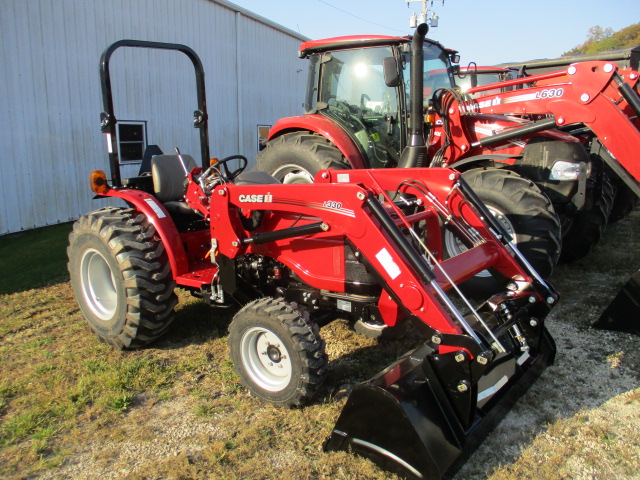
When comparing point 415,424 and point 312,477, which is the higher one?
point 415,424

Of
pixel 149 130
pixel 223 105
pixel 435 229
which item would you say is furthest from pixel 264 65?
pixel 435 229

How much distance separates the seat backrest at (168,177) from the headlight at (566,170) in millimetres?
3176

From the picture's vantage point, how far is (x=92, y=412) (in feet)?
9.96

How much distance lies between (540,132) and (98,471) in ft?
14.3

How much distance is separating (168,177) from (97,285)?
39.7 inches

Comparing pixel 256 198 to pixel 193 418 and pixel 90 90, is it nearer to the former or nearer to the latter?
pixel 193 418

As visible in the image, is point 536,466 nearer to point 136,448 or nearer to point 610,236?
point 136,448

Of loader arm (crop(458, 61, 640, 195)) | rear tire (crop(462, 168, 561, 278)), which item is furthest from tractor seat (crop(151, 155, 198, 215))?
loader arm (crop(458, 61, 640, 195))

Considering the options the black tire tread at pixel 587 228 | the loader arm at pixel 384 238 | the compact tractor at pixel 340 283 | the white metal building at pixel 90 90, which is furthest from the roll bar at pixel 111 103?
the white metal building at pixel 90 90

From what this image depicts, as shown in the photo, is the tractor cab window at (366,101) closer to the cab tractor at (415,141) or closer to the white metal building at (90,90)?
the cab tractor at (415,141)

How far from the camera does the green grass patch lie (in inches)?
215

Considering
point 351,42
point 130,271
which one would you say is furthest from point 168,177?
point 351,42

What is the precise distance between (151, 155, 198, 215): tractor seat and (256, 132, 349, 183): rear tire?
152 centimetres

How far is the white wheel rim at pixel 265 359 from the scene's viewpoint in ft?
9.86
